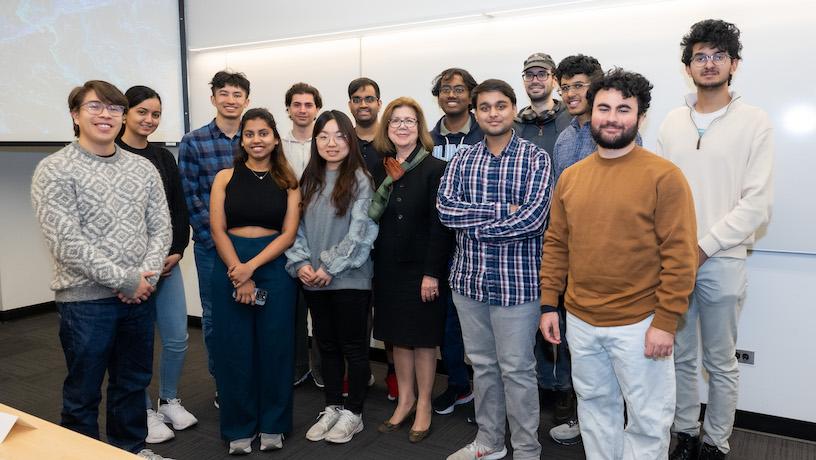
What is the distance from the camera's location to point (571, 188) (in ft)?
6.66

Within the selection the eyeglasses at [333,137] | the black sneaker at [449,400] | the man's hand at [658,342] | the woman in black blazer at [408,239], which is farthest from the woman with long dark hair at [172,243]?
the man's hand at [658,342]

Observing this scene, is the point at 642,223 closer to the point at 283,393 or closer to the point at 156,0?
the point at 283,393

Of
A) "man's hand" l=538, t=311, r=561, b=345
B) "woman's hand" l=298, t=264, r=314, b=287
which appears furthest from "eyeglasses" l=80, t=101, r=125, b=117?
"man's hand" l=538, t=311, r=561, b=345

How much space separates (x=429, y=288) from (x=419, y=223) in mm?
299

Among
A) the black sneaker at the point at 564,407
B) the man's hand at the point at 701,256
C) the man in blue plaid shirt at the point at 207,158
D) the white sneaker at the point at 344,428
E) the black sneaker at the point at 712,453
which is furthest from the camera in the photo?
the man in blue plaid shirt at the point at 207,158

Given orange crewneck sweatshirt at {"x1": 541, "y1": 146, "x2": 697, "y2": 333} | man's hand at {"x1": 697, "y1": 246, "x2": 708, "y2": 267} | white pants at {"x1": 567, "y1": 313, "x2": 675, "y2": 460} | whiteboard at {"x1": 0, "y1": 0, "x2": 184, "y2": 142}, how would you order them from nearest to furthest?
orange crewneck sweatshirt at {"x1": 541, "y1": 146, "x2": 697, "y2": 333}
white pants at {"x1": 567, "y1": 313, "x2": 675, "y2": 460}
man's hand at {"x1": 697, "y1": 246, "x2": 708, "y2": 267}
whiteboard at {"x1": 0, "y1": 0, "x2": 184, "y2": 142}

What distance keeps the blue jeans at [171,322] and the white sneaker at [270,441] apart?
634 mm

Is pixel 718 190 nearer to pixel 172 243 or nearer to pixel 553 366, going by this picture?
pixel 553 366

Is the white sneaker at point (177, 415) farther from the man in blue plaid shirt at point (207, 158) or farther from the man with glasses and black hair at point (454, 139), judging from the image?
the man with glasses and black hair at point (454, 139)

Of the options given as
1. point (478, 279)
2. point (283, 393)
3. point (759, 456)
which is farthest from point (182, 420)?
point (759, 456)

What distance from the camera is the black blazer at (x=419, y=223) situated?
2.58 m

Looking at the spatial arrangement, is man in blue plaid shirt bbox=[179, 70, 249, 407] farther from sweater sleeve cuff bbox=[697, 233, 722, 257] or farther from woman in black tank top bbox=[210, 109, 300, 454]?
sweater sleeve cuff bbox=[697, 233, 722, 257]

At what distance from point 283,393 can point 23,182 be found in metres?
3.95

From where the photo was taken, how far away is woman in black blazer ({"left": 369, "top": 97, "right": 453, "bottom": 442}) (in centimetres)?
261
